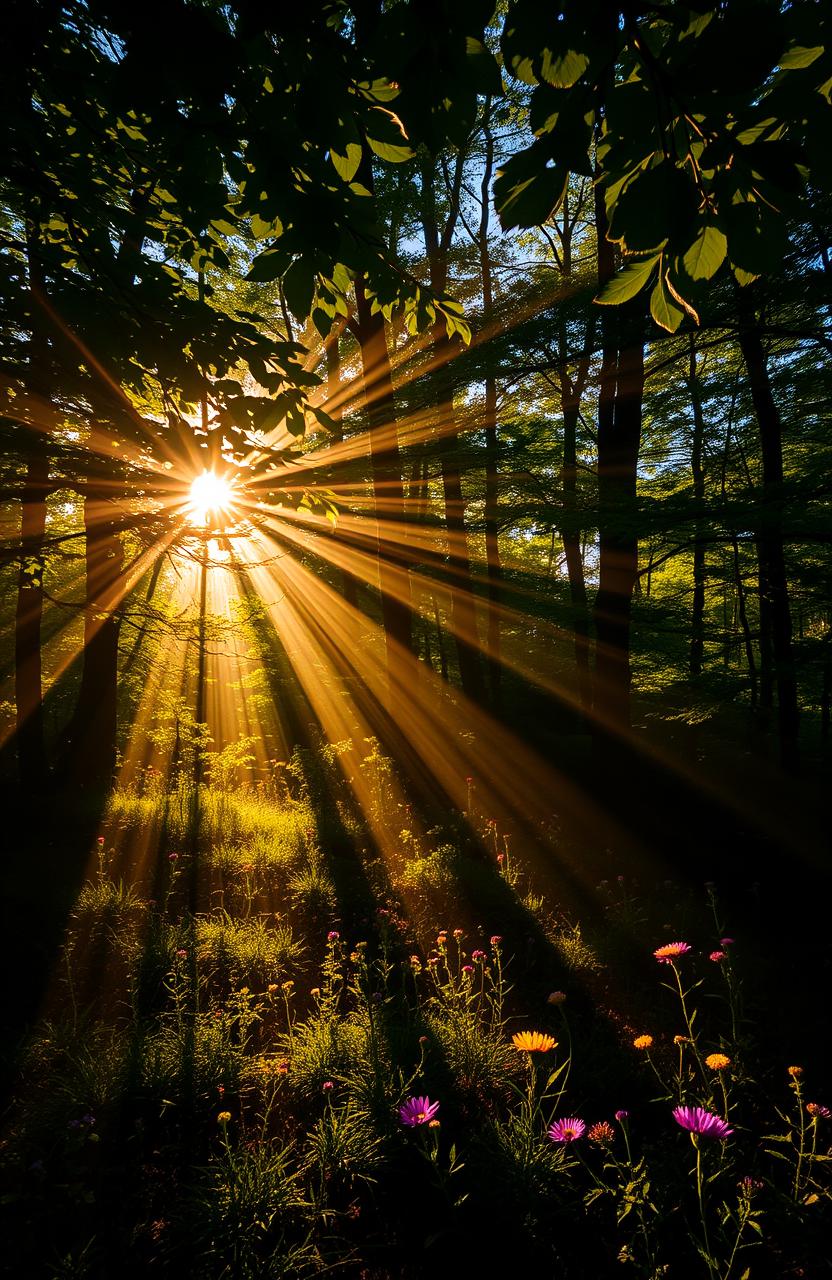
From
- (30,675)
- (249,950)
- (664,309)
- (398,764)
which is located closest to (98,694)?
(30,675)

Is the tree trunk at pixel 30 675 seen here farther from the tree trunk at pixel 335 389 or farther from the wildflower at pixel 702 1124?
the wildflower at pixel 702 1124

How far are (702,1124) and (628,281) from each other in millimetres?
2257

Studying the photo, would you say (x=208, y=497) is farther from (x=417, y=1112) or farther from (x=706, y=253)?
(x=417, y=1112)

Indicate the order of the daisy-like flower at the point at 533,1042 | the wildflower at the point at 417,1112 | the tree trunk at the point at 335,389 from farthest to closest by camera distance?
the tree trunk at the point at 335,389
the daisy-like flower at the point at 533,1042
the wildflower at the point at 417,1112

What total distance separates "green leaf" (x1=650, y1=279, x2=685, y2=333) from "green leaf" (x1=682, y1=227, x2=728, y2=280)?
0.23 ft

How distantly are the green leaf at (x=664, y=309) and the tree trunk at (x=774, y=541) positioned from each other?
353 centimetres

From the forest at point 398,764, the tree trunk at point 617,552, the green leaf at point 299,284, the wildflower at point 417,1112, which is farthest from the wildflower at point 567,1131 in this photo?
the tree trunk at point 617,552

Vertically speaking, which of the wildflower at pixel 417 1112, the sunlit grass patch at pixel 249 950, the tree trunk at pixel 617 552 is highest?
the tree trunk at pixel 617 552

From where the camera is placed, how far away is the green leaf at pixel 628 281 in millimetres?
1280

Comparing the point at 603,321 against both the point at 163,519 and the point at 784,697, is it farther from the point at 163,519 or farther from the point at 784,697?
the point at 784,697

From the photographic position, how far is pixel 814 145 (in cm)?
96

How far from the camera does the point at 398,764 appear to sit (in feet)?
24.7

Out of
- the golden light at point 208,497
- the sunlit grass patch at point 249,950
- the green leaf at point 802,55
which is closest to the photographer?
the green leaf at point 802,55

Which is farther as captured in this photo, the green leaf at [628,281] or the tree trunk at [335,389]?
the tree trunk at [335,389]
